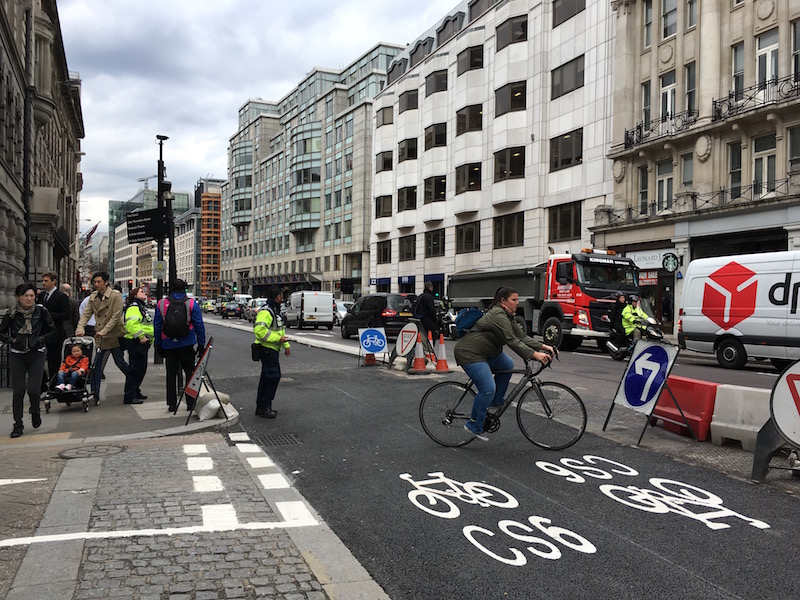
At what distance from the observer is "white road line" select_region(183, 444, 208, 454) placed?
23.0ft

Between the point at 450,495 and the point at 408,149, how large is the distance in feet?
145

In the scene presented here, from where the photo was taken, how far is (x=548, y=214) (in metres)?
35.4

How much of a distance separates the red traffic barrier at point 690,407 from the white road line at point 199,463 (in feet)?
16.7

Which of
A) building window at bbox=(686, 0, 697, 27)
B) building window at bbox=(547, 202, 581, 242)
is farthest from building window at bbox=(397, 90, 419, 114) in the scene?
building window at bbox=(686, 0, 697, 27)

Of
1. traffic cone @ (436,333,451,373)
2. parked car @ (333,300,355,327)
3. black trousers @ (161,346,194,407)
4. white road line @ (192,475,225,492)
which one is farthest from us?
parked car @ (333,300,355,327)

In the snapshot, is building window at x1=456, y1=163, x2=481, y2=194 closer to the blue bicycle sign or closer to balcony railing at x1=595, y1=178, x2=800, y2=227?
balcony railing at x1=595, y1=178, x2=800, y2=227

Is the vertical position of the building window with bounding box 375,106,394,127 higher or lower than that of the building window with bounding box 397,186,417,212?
higher

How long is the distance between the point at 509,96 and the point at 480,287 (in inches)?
615

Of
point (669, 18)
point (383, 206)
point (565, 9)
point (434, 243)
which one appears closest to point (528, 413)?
point (669, 18)

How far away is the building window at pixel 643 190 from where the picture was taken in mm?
29250

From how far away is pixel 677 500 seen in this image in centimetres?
532

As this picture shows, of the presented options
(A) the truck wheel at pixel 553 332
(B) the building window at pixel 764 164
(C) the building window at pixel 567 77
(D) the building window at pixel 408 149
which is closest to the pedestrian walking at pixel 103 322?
(A) the truck wheel at pixel 553 332

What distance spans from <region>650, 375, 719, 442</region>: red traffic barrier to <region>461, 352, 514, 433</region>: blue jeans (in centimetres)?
203

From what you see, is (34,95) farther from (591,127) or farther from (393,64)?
(393,64)
